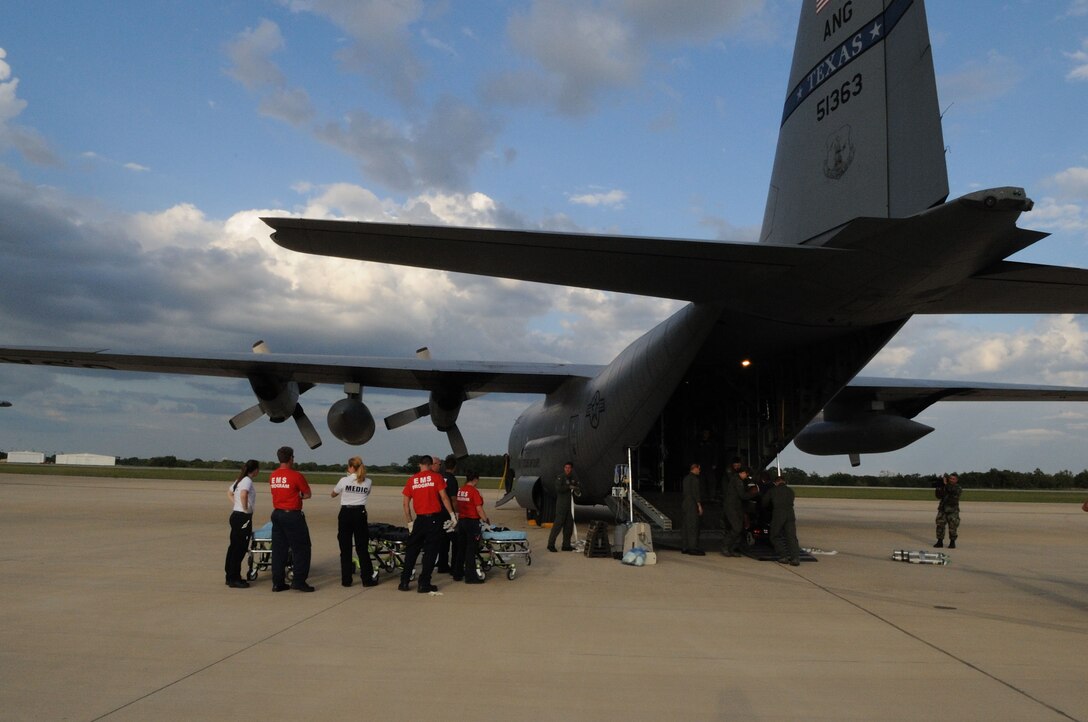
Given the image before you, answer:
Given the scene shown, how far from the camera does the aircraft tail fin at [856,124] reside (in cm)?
740

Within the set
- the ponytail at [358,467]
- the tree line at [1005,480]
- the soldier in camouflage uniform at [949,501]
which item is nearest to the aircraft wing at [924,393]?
the soldier in camouflage uniform at [949,501]

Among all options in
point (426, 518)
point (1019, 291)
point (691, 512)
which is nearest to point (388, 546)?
point (426, 518)

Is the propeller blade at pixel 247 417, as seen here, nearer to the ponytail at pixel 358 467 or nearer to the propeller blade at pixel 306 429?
the propeller blade at pixel 306 429

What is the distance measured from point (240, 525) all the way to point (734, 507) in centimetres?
710

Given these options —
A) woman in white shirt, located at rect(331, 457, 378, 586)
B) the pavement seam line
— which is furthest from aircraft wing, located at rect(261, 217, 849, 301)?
the pavement seam line

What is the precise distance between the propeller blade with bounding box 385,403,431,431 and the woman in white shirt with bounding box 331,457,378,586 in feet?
34.2

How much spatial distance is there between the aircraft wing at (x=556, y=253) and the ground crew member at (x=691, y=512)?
3888mm

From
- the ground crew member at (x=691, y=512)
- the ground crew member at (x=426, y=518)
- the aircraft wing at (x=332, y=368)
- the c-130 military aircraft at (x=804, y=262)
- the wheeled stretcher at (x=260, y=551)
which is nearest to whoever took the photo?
the c-130 military aircraft at (x=804, y=262)

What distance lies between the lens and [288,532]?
7.81 metres

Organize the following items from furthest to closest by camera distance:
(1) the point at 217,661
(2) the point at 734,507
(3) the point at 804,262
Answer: (2) the point at 734,507 < (3) the point at 804,262 < (1) the point at 217,661

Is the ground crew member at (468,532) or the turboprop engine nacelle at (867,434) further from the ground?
the turboprop engine nacelle at (867,434)

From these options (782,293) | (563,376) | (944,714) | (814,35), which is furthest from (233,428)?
(944,714)

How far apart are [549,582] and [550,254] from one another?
13.0 ft

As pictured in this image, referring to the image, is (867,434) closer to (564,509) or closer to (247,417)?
(564,509)
